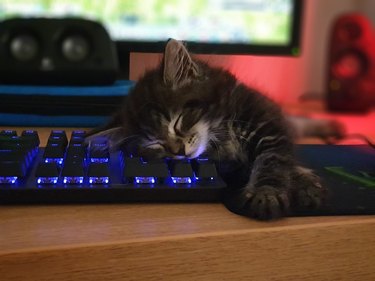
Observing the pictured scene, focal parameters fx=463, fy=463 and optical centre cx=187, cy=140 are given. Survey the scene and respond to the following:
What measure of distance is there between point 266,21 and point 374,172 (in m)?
0.56

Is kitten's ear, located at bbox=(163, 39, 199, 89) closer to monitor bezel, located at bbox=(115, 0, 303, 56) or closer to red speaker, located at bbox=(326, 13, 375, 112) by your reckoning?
monitor bezel, located at bbox=(115, 0, 303, 56)

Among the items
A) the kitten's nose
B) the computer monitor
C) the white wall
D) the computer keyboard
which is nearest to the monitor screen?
the computer monitor

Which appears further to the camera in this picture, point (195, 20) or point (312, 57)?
point (312, 57)

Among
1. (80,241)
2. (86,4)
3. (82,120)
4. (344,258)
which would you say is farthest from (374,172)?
(86,4)

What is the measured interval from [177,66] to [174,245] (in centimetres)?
35

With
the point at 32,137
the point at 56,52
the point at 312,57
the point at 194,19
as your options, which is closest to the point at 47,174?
the point at 32,137

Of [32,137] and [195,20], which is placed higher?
[195,20]

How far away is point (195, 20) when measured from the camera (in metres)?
1.00

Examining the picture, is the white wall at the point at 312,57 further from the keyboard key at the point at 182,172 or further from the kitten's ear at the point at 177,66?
the keyboard key at the point at 182,172

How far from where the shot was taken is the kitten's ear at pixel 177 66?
631 millimetres

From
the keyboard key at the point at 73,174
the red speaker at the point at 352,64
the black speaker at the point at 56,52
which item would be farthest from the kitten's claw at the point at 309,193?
the red speaker at the point at 352,64

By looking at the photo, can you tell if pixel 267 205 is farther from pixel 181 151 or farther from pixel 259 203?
pixel 181 151

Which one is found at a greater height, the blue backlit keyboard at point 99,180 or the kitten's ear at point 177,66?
the kitten's ear at point 177,66

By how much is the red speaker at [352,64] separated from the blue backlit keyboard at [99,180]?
0.85 meters
